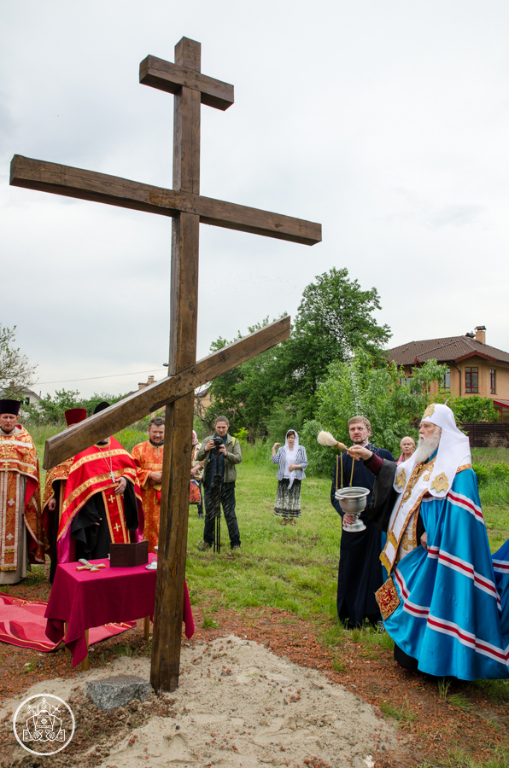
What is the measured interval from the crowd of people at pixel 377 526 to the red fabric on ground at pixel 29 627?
56 centimetres

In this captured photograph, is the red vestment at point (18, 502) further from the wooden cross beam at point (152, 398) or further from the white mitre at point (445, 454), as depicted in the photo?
the white mitre at point (445, 454)

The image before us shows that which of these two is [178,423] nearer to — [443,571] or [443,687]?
[443,571]

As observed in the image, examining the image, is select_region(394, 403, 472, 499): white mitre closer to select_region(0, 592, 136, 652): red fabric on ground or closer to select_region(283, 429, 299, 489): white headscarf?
select_region(0, 592, 136, 652): red fabric on ground

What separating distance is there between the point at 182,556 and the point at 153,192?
2.32m

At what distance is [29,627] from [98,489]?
1.33 m

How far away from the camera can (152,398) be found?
321cm

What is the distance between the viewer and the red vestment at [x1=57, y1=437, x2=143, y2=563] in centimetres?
510

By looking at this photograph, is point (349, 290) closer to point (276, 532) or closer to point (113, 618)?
point (276, 532)

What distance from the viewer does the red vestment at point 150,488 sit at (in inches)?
245

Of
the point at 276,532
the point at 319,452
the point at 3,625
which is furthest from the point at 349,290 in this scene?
the point at 3,625

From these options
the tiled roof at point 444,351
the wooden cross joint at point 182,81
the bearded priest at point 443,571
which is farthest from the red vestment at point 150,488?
the tiled roof at point 444,351

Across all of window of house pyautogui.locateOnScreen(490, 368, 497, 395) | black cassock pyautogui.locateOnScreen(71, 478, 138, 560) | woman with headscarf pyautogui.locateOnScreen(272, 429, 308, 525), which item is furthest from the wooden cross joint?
window of house pyautogui.locateOnScreen(490, 368, 497, 395)

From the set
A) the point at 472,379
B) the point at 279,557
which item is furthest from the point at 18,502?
the point at 472,379

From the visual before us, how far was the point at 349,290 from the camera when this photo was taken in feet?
107
